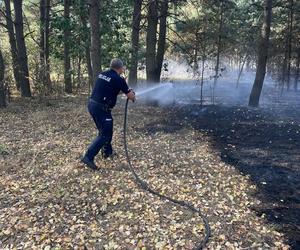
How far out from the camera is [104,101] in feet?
24.5

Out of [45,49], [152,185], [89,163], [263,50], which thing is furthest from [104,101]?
[45,49]

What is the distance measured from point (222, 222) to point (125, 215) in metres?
1.52

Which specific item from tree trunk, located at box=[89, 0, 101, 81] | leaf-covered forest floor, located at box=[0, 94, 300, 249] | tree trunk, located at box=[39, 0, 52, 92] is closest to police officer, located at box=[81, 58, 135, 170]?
leaf-covered forest floor, located at box=[0, 94, 300, 249]

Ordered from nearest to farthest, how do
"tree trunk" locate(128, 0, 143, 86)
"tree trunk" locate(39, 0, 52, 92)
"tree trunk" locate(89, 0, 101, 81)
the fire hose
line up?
1. the fire hose
2. "tree trunk" locate(89, 0, 101, 81)
3. "tree trunk" locate(39, 0, 52, 92)
4. "tree trunk" locate(128, 0, 143, 86)

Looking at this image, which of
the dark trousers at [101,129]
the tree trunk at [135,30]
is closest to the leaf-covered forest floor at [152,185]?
the dark trousers at [101,129]

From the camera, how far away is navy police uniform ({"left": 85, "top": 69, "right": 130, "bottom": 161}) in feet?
24.1

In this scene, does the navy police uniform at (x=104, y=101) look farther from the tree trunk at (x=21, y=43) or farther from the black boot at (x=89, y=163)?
the tree trunk at (x=21, y=43)

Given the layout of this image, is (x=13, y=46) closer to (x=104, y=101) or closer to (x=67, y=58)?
(x=67, y=58)

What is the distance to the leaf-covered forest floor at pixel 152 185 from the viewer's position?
16.9 feet

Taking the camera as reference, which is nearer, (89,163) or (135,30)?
(89,163)

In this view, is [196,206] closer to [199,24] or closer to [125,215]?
[125,215]

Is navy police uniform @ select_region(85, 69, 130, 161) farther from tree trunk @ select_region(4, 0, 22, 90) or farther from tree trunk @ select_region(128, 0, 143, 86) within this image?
tree trunk @ select_region(4, 0, 22, 90)

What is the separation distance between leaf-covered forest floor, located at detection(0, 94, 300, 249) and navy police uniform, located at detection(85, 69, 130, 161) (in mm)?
564

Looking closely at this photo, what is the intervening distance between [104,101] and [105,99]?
54 mm
